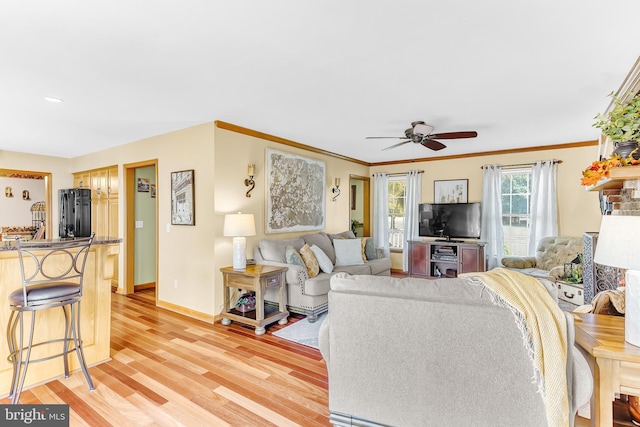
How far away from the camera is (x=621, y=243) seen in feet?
4.30

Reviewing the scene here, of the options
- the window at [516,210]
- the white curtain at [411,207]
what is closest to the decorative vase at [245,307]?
the white curtain at [411,207]

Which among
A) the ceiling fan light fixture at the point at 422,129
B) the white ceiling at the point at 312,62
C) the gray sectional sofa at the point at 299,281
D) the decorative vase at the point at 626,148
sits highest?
the white ceiling at the point at 312,62

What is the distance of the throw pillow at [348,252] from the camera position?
4898mm

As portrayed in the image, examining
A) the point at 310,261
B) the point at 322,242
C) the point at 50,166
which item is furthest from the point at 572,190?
the point at 50,166

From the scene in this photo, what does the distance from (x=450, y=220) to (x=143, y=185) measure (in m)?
5.26

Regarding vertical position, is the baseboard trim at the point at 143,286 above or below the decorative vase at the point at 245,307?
below

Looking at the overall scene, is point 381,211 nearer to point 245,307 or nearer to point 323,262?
point 323,262

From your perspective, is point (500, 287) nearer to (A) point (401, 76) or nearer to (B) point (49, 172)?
(A) point (401, 76)

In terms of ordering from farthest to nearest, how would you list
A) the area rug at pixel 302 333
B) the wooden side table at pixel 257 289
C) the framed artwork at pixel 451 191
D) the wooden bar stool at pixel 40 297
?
1. the framed artwork at pixel 451 191
2. the wooden side table at pixel 257 289
3. the area rug at pixel 302 333
4. the wooden bar stool at pixel 40 297

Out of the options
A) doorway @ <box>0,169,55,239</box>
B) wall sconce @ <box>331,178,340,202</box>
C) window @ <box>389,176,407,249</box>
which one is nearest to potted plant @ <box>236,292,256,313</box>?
wall sconce @ <box>331,178,340,202</box>

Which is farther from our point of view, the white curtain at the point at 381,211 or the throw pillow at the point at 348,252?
the white curtain at the point at 381,211

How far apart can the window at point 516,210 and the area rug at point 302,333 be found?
383 centimetres

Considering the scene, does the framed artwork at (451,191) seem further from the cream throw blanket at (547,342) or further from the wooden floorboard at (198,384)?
the cream throw blanket at (547,342)

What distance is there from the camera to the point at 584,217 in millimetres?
4879
